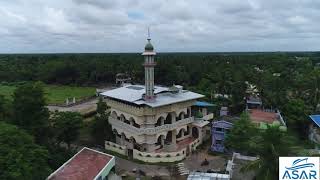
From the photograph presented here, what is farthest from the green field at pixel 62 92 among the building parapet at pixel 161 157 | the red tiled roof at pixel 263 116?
the red tiled roof at pixel 263 116

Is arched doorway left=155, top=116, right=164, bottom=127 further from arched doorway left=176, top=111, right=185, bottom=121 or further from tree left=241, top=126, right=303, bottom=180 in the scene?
tree left=241, top=126, right=303, bottom=180

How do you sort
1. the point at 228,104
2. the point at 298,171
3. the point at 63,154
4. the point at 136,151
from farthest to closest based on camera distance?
the point at 228,104
the point at 136,151
the point at 63,154
the point at 298,171

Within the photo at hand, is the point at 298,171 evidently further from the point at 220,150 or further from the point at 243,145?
the point at 220,150

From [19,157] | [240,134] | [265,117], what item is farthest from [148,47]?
[19,157]

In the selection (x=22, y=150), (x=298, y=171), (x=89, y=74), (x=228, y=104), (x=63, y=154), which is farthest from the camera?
(x=89, y=74)

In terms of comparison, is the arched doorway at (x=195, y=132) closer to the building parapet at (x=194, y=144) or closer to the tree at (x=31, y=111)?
the building parapet at (x=194, y=144)

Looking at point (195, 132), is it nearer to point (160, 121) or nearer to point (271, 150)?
point (160, 121)

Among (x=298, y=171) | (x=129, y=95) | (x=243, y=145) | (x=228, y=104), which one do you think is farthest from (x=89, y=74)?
(x=298, y=171)
